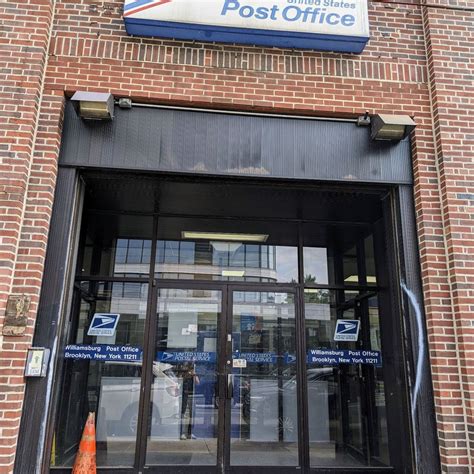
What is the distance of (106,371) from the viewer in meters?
6.18

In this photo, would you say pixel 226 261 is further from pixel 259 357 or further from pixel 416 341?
pixel 416 341

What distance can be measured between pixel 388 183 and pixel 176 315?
11.4 ft

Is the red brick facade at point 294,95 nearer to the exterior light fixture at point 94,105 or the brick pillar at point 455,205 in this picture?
the brick pillar at point 455,205

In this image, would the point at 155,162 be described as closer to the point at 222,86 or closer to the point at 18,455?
the point at 222,86

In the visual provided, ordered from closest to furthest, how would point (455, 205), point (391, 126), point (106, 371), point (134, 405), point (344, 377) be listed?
1. point (455, 205)
2. point (391, 126)
3. point (134, 405)
4. point (106, 371)
5. point (344, 377)

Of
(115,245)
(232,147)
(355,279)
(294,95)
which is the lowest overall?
(355,279)

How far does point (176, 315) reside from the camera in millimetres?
6320

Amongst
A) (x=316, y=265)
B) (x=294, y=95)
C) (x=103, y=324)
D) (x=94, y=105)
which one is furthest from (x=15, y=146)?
(x=316, y=265)

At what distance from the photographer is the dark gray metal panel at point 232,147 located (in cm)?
483

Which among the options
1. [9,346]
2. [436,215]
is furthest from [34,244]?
[436,215]

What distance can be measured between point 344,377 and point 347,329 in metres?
0.73

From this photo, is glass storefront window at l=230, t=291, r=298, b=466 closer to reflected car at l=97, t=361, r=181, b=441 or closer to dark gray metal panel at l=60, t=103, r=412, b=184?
reflected car at l=97, t=361, r=181, b=441

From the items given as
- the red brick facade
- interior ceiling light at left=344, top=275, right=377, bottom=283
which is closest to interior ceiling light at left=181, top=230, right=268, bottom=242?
interior ceiling light at left=344, top=275, right=377, bottom=283

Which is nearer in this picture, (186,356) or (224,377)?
(224,377)
